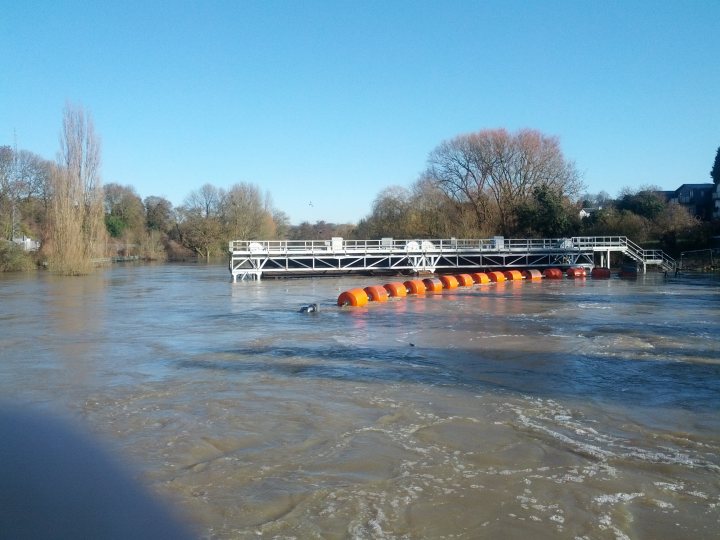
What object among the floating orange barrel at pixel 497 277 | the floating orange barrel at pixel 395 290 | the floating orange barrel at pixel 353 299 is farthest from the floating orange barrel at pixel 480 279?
the floating orange barrel at pixel 353 299

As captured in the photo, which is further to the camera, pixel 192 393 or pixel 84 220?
pixel 84 220

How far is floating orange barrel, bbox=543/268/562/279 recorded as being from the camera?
40.5m

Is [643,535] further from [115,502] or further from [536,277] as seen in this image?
[536,277]

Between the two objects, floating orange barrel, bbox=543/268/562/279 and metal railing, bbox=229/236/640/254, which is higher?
metal railing, bbox=229/236/640/254

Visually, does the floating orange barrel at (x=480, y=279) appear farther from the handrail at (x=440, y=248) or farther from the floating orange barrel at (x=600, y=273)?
the floating orange barrel at (x=600, y=273)

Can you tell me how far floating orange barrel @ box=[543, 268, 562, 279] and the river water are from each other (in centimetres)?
2124

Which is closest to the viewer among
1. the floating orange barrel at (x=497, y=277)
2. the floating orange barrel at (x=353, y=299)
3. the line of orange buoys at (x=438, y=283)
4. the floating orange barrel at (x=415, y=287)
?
the floating orange barrel at (x=353, y=299)

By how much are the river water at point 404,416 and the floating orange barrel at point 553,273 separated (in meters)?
21.2

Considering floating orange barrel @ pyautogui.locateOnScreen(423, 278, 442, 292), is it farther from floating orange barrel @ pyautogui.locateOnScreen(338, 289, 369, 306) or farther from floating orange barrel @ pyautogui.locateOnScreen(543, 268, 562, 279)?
floating orange barrel @ pyautogui.locateOnScreen(543, 268, 562, 279)

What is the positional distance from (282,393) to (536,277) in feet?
105

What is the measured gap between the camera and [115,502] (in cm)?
579

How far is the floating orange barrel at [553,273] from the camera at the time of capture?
40.5 metres

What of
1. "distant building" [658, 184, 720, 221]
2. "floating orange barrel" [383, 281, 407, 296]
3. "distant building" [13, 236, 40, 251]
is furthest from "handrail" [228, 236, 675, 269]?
"distant building" [658, 184, 720, 221]

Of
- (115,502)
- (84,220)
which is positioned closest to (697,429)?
(115,502)
